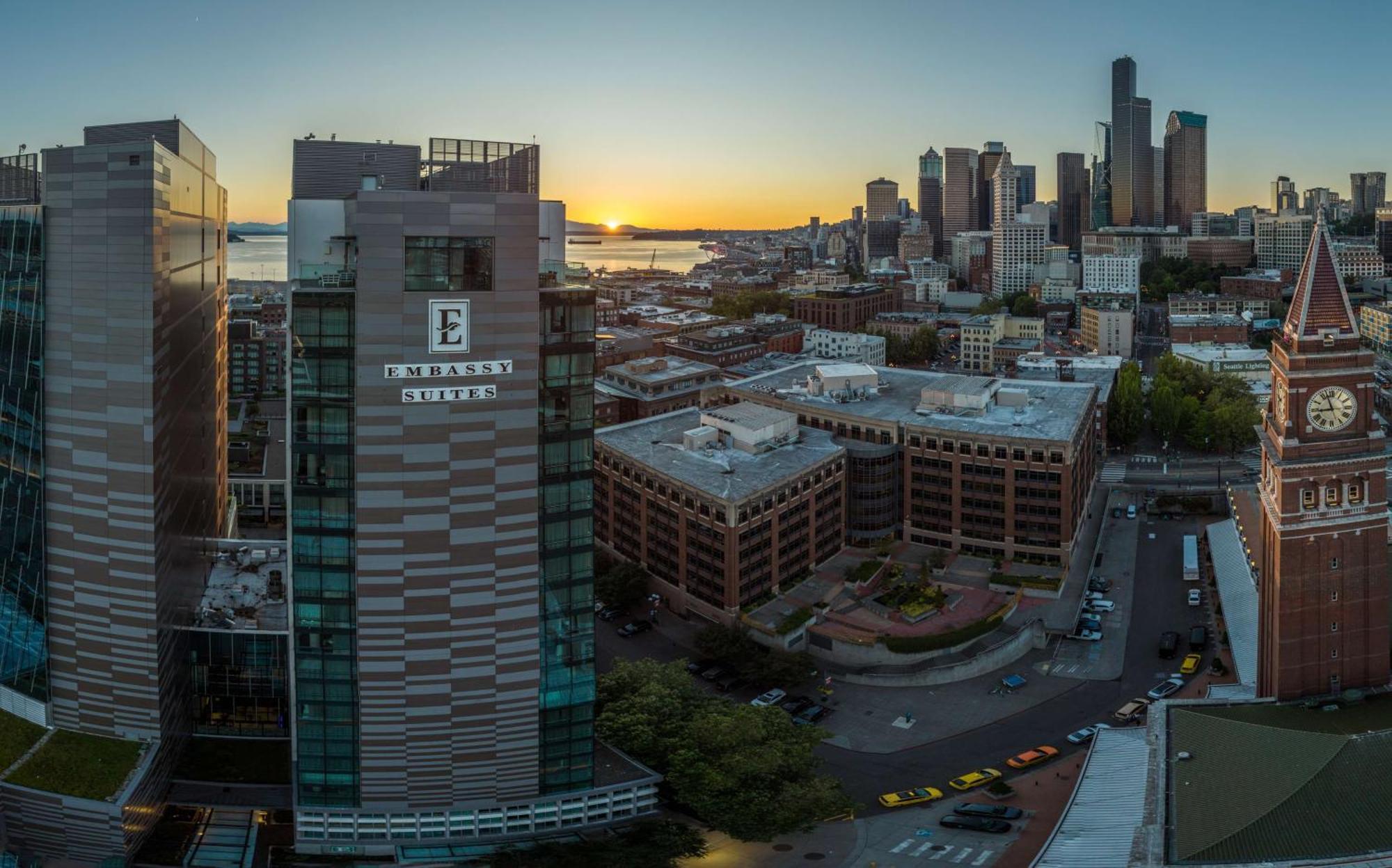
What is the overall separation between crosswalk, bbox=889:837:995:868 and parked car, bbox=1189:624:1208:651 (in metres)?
26.1

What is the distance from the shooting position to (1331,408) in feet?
146

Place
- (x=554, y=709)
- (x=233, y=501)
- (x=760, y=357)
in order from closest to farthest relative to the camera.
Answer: (x=554, y=709)
(x=233, y=501)
(x=760, y=357)

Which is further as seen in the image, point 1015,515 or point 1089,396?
point 1089,396

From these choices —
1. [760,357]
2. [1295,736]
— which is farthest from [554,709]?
[760,357]

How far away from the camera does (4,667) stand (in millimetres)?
45656

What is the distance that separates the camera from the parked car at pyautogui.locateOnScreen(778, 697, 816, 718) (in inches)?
2272

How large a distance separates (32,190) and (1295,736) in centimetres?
4973

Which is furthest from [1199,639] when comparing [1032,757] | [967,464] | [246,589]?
[246,589]

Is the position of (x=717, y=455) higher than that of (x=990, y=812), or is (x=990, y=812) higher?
(x=717, y=455)

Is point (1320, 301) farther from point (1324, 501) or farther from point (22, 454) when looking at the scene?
point (22, 454)

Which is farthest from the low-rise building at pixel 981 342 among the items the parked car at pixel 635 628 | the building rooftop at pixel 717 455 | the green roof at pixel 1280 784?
the green roof at pixel 1280 784

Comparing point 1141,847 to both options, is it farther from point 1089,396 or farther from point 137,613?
point 1089,396

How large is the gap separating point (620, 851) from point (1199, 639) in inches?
1548

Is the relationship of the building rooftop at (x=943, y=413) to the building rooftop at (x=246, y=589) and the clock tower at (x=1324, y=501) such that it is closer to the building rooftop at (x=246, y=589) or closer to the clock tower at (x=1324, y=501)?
the clock tower at (x=1324, y=501)
